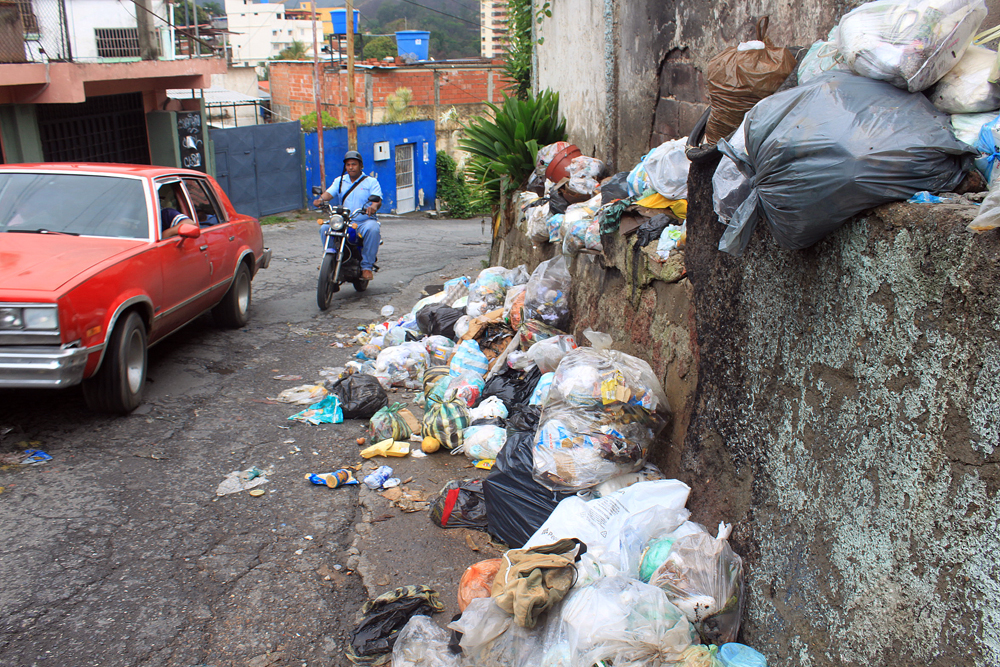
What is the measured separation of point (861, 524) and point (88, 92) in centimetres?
1234

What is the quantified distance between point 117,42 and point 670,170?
11.5 meters

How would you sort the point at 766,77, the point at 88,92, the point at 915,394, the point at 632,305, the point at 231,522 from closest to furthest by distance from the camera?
the point at 915,394 → the point at 766,77 → the point at 231,522 → the point at 632,305 → the point at 88,92

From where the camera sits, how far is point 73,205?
520 cm

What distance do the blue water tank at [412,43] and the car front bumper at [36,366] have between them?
28716 millimetres

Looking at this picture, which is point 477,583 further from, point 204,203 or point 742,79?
point 204,203

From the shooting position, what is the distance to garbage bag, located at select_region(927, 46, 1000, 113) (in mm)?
1964

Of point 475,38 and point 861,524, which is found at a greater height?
point 475,38

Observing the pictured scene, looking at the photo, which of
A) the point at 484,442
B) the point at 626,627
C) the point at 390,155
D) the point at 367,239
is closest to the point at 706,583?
the point at 626,627

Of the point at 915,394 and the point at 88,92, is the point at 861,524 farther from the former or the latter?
the point at 88,92

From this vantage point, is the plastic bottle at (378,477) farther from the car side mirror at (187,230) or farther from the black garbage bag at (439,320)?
the car side mirror at (187,230)

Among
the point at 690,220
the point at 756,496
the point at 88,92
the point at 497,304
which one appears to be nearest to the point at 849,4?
the point at 690,220

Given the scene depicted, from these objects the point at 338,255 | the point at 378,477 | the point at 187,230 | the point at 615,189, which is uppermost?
the point at 615,189

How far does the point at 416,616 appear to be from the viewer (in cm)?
272

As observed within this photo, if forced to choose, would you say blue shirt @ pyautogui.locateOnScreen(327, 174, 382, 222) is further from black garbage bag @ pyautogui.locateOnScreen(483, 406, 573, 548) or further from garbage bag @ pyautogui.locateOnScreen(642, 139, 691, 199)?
black garbage bag @ pyautogui.locateOnScreen(483, 406, 573, 548)
